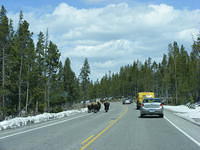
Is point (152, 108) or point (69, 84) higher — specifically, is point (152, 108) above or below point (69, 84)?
below

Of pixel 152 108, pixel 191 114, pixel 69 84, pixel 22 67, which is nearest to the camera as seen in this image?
pixel 152 108

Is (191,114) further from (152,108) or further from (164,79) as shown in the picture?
(164,79)

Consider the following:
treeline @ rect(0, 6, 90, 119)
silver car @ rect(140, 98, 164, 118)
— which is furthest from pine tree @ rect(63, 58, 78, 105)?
silver car @ rect(140, 98, 164, 118)

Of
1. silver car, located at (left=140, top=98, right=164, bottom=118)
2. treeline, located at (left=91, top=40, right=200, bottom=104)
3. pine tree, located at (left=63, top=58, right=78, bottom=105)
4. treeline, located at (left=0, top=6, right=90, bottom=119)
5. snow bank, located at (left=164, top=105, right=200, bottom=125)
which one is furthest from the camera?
pine tree, located at (left=63, top=58, right=78, bottom=105)

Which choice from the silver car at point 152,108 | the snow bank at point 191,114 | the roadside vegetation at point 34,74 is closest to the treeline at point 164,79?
the roadside vegetation at point 34,74

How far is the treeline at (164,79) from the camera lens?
7556cm

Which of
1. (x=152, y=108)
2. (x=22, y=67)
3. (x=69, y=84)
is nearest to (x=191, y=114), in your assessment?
(x=152, y=108)

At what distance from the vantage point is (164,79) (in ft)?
317

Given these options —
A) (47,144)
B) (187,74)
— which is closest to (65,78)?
(187,74)

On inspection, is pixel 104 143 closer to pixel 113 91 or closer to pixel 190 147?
pixel 190 147

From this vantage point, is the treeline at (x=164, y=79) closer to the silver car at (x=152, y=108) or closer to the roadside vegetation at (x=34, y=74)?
the roadside vegetation at (x=34, y=74)

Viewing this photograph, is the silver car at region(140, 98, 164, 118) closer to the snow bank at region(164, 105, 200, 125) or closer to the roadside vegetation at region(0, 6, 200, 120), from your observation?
the snow bank at region(164, 105, 200, 125)

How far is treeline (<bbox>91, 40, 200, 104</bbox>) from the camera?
75.6 metres

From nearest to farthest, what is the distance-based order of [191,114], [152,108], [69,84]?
[152,108] → [191,114] → [69,84]
